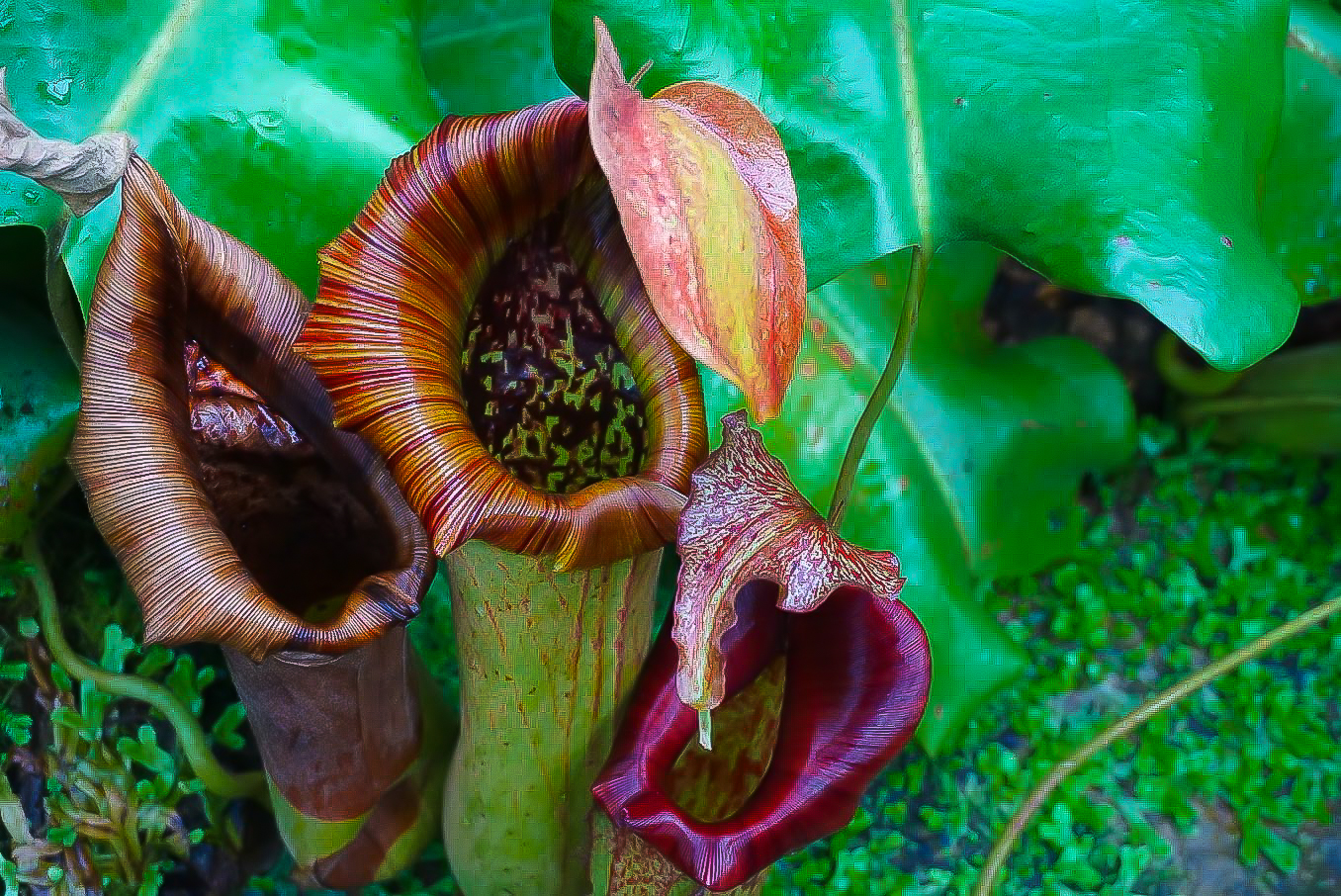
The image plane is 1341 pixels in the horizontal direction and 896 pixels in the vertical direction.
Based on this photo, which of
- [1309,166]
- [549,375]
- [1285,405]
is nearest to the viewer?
[549,375]

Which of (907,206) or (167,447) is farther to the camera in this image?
(907,206)

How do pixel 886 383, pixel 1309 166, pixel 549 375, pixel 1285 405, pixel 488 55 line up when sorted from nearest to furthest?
pixel 549 375 < pixel 886 383 < pixel 488 55 < pixel 1309 166 < pixel 1285 405

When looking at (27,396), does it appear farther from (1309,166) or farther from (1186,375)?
(1186,375)

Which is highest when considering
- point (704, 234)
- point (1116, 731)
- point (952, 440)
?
point (704, 234)

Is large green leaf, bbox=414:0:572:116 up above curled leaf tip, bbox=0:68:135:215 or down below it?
below

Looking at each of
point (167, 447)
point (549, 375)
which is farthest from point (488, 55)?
point (167, 447)

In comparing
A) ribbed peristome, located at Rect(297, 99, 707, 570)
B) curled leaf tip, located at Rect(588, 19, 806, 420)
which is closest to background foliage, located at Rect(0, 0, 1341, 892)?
ribbed peristome, located at Rect(297, 99, 707, 570)

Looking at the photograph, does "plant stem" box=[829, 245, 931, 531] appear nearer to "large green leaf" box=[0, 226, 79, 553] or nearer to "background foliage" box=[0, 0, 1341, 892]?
"background foliage" box=[0, 0, 1341, 892]
